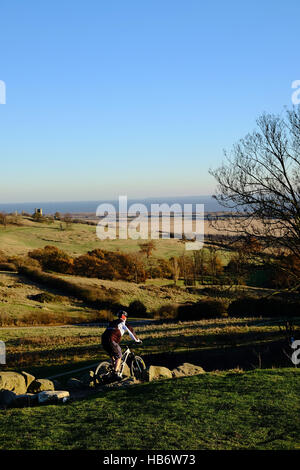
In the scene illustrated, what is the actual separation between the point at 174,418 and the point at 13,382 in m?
6.06

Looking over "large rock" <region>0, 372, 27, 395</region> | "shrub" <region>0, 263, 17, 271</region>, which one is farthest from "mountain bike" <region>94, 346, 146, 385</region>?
"shrub" <region>0, 263, 17, 271</region>

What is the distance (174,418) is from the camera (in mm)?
9094

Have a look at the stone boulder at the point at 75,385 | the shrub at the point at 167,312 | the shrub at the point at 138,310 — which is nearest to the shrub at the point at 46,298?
the shrub at the point at 138,310

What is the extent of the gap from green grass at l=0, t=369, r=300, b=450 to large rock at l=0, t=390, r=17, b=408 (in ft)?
3.65

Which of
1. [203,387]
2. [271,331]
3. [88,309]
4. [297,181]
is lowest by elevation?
[88,309]

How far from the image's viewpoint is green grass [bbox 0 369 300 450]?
786 cm

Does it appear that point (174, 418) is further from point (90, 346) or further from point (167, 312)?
point (167, 312)

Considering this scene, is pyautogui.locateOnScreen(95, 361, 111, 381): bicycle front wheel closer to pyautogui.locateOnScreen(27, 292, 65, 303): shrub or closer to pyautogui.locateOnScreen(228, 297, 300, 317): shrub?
pyautogui.locateOnScreen(228, 297, 300, 317): shrub

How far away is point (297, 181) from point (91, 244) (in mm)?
76279

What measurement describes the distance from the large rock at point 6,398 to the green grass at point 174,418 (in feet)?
3.65

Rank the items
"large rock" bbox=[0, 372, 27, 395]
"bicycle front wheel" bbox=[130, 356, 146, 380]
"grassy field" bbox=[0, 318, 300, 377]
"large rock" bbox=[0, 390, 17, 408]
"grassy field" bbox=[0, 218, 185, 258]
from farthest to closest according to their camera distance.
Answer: "grassy field" bbox=[0, 218, 185, 258] → "grassy field" bbox=[0, 318, 300, 377] → "bicycle front wheel" bbox=[130, 356, 146, 380] → "large rock" bbox=[0, 372, 27, 395] → "large rock" bbox=[0, 390, 17, 408]
